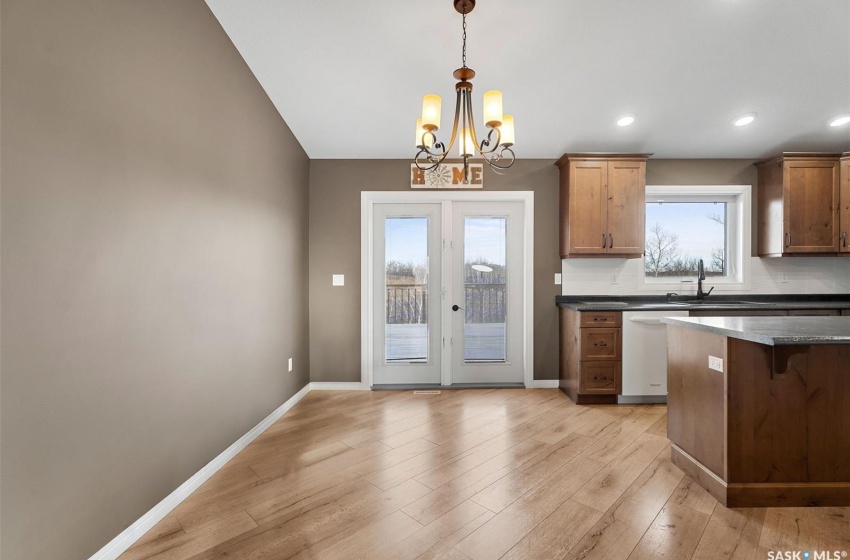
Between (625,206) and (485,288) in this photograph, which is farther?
(485,288)

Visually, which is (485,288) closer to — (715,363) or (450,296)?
(450,296)

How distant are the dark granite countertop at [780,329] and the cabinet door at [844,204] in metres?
2.40

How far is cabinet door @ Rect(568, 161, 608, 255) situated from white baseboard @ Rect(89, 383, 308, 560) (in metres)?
3.33

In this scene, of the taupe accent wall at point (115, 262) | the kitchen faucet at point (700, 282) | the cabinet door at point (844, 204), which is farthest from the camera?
the kitchen faucet at point (700, 282)

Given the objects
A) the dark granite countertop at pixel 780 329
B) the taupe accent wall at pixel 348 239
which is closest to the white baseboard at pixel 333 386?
the taupe accent wall at pixel 348 239

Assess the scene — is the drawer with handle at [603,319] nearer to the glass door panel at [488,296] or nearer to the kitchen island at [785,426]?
the glass door panel at [488,296]

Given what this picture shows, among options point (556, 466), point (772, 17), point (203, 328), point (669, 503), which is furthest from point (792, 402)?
point (203, 328)

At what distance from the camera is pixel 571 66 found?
8.96ft

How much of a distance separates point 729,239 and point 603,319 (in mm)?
2034

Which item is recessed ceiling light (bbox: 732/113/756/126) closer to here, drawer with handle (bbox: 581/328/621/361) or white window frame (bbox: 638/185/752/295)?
white window frame (bbox: 638/185/752/295)

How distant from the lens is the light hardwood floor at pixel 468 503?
158cm

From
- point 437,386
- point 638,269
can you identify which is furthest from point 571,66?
point 437,386

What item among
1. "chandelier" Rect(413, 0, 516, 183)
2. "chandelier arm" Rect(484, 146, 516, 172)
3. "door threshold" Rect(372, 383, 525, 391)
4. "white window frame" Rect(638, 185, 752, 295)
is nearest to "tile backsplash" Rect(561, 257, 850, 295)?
"white window frame" Rect(638, 185, 752, 295)

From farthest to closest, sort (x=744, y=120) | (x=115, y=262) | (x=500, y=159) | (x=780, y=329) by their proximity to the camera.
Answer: (x=744, y=120)
(x=500, y=159)
(x=780, y=329)
(x=115, y=262)
